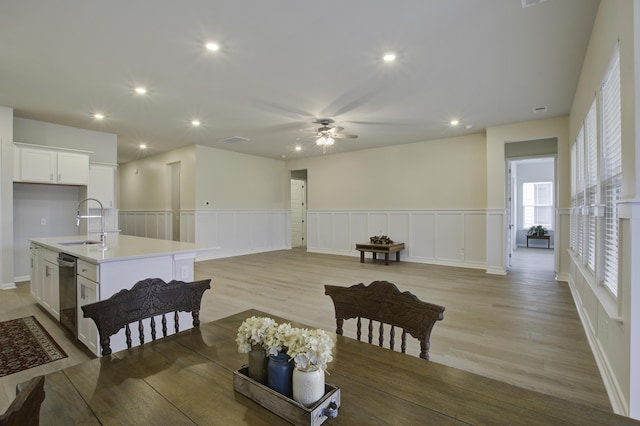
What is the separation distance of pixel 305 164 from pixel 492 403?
29.2 ft

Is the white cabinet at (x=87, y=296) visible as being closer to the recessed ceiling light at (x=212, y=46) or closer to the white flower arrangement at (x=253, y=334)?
the white flower arrangement at (x=253, y=334)

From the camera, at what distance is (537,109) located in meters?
5.02

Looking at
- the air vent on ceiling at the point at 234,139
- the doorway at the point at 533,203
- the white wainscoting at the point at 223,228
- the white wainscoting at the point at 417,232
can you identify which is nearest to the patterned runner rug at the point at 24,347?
the white wainscoting at the point at 223,228

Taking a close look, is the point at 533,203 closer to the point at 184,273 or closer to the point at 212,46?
the point at 212,46

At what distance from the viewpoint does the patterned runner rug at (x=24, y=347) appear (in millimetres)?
2633

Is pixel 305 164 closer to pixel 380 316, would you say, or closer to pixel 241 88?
pixel 241 88

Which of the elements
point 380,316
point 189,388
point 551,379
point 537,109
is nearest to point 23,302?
point 189,388

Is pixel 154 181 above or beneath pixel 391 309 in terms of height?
above

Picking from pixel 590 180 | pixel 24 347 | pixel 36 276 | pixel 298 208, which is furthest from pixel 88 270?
pixel 298 208

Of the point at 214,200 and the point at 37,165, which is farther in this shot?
the point at 214,200

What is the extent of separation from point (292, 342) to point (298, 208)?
423 inches

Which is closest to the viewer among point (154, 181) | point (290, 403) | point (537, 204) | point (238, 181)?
point (290, 403)

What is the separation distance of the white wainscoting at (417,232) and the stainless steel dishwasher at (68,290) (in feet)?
20.8

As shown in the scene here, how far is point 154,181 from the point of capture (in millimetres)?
9086
